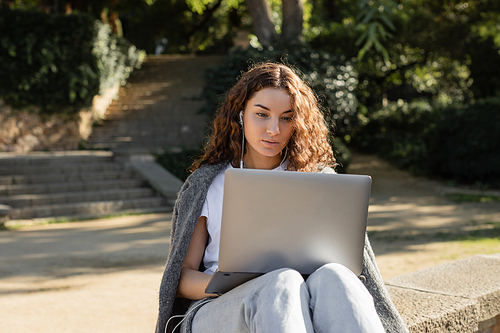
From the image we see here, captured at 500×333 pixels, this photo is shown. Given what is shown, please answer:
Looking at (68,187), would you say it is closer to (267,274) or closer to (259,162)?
(259,162)

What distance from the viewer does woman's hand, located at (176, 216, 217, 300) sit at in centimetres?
166

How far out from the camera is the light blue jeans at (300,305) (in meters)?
1.32

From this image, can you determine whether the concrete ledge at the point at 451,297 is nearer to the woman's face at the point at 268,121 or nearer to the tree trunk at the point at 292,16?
the woman's face at the point at 268,121

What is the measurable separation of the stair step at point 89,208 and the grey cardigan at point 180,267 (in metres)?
5.40

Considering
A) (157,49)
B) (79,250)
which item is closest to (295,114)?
(79,250)

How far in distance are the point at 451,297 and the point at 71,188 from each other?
21.4 ft

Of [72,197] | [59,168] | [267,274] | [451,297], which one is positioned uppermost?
[267,274]

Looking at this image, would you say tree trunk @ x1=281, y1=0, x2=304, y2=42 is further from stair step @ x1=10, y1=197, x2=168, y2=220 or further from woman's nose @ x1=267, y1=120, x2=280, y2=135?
woman's nose @ x1=267, y1=120, x2=280, y2=135

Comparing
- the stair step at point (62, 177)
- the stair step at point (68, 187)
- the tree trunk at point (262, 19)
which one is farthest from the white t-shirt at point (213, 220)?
the tree trunk at point (262, 19)

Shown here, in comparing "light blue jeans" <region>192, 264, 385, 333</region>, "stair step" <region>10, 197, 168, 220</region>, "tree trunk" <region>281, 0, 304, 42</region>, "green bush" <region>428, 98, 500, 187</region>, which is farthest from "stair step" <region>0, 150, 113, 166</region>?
"light blue jeans" <region>192, 264, 385, 333</region>

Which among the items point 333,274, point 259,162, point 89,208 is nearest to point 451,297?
point 333,274

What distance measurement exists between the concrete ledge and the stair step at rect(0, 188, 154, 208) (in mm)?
5699

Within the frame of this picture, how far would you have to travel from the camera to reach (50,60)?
9727mm

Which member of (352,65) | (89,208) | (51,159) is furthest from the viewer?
(352,65)
